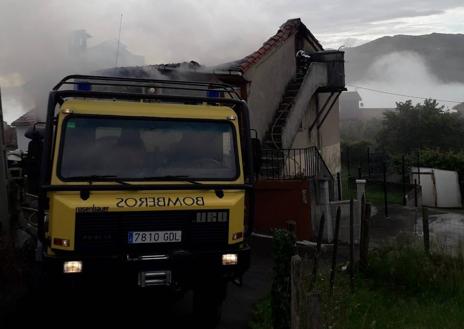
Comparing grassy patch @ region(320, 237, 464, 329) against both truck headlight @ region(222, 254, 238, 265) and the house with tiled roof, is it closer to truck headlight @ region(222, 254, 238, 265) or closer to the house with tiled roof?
truck headlight @ region(222, 254, 238, 265)

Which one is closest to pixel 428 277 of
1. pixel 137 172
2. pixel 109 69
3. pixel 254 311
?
pixel 254 311

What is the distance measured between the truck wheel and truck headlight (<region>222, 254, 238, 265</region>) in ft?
1.55

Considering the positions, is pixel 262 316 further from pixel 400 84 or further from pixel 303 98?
pixel 400 84

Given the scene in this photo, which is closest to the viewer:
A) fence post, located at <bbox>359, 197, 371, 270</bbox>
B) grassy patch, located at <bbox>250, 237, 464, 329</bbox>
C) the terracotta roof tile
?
grassy patch, located at <bbox>250, 237, 464, 329</bbox>

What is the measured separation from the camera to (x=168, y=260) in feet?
18.7

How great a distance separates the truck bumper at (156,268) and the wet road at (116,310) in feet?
0.93

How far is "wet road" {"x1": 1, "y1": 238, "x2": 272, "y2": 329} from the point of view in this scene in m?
6.21

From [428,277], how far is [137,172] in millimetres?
4301

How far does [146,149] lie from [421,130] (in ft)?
110

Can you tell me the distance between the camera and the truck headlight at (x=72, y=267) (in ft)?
17.8

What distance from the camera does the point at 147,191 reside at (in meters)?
5.75

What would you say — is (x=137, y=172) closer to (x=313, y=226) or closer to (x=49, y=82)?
(x=313, y=226)

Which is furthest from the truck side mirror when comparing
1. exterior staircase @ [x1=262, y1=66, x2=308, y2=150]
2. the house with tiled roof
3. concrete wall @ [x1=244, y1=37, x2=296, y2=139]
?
exterior staircase @ [x1=262, y1=66, x2=308, y2=150]

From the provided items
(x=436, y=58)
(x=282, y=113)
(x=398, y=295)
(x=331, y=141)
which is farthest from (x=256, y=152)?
(x=436, y=58)
